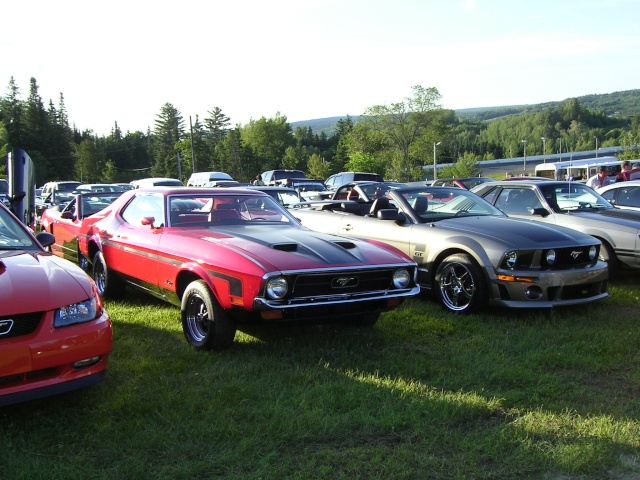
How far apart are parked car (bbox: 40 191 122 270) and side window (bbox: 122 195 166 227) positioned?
1.42 m

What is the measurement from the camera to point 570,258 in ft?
20.1

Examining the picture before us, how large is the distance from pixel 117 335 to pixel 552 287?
169 inches

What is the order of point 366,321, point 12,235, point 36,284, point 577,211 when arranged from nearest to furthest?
point 36,284 → point 12,235 → point 366,321 → point 577,211

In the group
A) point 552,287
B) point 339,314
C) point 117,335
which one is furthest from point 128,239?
point 552,287

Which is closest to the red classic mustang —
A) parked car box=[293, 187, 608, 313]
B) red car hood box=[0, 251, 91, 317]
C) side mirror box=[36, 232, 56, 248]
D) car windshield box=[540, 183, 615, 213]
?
side mirror box=[36, 232, 56, 248]

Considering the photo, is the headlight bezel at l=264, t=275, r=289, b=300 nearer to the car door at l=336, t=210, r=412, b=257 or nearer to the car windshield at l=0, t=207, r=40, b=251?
the car windshield at l=0, t=207, r=40, b=251

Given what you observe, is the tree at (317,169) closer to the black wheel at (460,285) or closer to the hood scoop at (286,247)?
the black wheel at (460,285)

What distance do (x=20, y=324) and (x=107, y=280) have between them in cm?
346

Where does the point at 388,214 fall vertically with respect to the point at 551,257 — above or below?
above

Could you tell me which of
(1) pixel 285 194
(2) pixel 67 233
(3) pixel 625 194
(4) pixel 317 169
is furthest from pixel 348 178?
(4) pixel 317 169

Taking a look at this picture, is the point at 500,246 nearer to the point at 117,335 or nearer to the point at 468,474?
the point at 468,474

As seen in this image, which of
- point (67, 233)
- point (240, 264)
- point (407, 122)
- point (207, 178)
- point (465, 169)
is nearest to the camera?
point (240, 264)

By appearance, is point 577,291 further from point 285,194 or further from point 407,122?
point 407,122

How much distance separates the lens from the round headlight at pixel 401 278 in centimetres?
496
